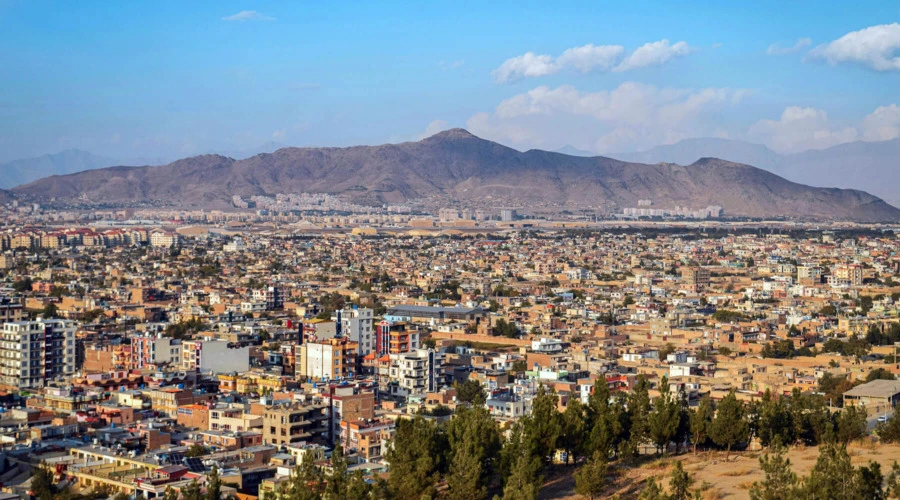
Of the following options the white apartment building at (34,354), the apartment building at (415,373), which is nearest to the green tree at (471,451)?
the apartment building at (415,373)

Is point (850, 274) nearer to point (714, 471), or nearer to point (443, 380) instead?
point (443, 380)

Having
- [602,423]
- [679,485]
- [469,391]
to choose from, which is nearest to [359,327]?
[469,391]

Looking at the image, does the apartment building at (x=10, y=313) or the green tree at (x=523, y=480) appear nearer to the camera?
the green tree at (x=523, y=480)

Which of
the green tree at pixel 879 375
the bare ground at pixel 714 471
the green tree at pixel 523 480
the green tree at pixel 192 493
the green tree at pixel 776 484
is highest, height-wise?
the green tree at pixel 776 484

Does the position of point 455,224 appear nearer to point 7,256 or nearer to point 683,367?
point 7,256

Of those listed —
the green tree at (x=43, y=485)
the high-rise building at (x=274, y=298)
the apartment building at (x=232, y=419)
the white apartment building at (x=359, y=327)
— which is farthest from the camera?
the high-rise building at (x=274, y=298)

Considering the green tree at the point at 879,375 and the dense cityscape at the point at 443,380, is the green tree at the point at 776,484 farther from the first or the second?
the green tree at the point at 879,375

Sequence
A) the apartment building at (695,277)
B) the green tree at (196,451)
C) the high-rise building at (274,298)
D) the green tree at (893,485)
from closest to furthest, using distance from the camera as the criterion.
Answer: the green tree at (893,485)
the green tree at (196,451)
the high-rise building at (274,298)
the apartment building at (695,277)

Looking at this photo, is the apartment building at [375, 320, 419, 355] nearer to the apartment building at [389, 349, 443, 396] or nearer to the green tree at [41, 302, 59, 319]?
the apartment building at [389, 349, 443, 396]
